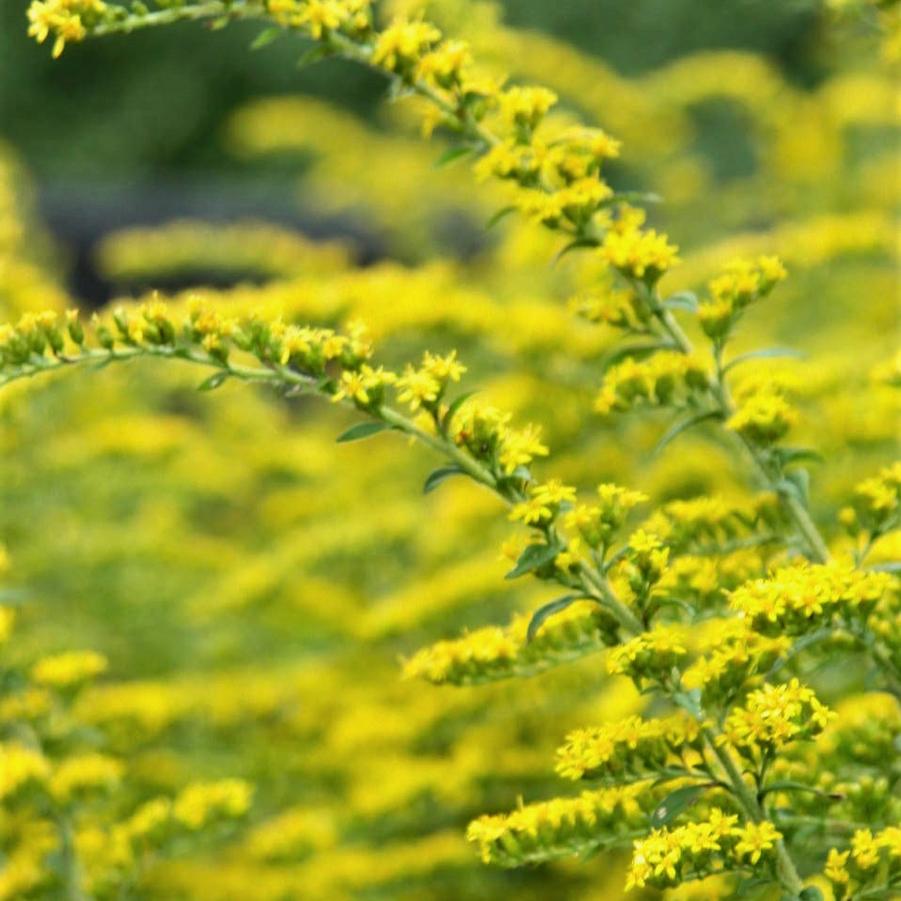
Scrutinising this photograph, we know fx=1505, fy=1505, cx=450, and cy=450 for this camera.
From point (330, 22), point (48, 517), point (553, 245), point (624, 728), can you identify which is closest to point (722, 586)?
point (624, 728)

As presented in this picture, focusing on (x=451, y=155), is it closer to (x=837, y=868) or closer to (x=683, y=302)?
(x=683, y=302)

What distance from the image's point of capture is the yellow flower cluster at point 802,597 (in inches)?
60.4

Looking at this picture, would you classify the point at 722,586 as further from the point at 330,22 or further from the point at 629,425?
the point at 629,425

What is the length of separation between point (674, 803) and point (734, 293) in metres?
0.70

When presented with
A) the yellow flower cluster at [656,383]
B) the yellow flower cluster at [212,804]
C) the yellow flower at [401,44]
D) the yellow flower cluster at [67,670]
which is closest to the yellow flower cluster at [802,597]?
the yellow flower cluster at [656,383]

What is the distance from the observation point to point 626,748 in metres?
1.60

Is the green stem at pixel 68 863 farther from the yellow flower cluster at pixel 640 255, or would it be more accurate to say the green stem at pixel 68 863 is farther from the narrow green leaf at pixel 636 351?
the yellow flower cluster at pixel 640 255

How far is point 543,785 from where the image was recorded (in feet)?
10.3

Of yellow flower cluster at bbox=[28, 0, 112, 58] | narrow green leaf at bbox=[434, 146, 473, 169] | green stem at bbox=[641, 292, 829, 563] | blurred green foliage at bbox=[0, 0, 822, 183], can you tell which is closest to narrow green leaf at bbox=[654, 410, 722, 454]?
green stem at bbox=[641, 292, 829, 563]

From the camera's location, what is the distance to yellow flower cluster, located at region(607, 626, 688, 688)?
154 cm

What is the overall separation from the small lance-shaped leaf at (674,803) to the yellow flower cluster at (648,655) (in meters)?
0.12

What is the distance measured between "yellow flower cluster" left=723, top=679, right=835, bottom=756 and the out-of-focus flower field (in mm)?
329

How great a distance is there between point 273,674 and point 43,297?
3.64 feet

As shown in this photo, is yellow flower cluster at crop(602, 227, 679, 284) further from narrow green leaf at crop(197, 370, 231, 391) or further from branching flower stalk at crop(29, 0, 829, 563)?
narrow green leaf at crop(197, 370, 231, 391)
